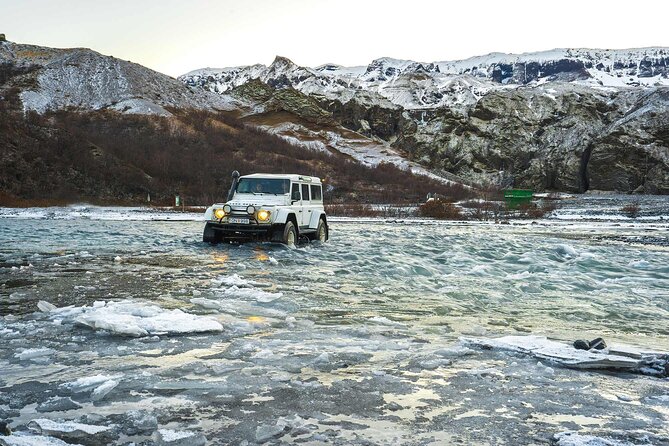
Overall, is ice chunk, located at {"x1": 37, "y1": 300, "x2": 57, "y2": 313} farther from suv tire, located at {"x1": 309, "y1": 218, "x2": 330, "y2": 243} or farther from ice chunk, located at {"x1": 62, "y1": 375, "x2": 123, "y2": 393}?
suv tire, located at {"x1": 309, "y1": 218, "x2": 330, "y2": 243}

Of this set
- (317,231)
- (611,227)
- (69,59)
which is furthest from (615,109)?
(69,59)

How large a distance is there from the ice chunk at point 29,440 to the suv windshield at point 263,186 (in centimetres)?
1296

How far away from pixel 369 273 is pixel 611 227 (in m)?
22.9

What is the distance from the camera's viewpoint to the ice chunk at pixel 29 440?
2926 millimetres

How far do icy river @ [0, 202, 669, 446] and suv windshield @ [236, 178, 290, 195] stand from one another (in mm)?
5009

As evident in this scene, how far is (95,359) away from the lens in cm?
475

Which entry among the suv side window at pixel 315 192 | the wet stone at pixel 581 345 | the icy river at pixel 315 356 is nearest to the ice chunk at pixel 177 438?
the icy river at pixel 315 356

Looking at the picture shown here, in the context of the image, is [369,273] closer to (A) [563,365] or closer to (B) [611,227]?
(A) [563,365]

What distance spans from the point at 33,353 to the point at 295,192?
11.5m

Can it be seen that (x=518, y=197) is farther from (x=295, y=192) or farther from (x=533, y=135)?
(x=533, y=135)

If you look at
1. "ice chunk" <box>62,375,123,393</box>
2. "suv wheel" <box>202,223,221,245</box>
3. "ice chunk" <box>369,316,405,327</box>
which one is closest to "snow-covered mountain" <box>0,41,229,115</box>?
"suv wheel" <box>202,223,221,245</box>

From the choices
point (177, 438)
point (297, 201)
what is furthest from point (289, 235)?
point (177, 438)

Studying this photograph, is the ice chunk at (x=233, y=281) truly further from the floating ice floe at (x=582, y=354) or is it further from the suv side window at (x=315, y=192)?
the suv side window at (x=315, y=192)

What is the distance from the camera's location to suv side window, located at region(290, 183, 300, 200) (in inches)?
625
